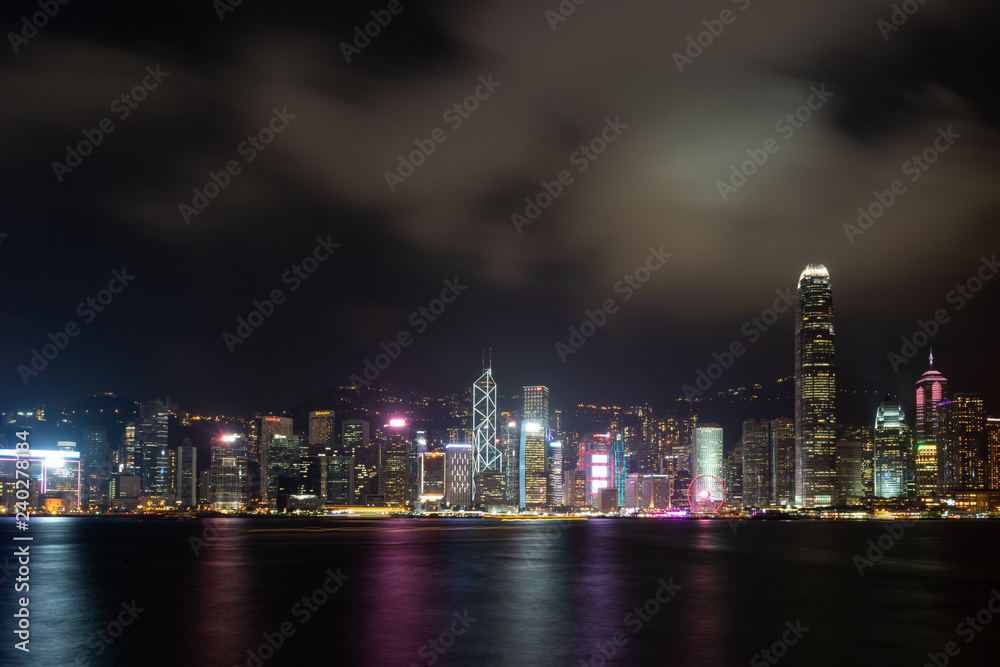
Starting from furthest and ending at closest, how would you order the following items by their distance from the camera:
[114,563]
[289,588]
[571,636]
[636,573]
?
1. [114,563]
2. [636,573]
3. [289,588]
4. [571,636]

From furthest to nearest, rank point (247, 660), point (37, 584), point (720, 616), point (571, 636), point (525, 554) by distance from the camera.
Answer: point (525, 554) → point (37, 584) → point (720, 616) → point (571, 636) → point (247, 660)

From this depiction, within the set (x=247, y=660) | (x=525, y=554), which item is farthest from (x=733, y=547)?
(x=247, y=660)

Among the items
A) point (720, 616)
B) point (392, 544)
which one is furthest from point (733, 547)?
point (720, 616)

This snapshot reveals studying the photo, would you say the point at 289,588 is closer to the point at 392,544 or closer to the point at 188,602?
the point at 188,602

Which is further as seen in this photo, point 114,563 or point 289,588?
point 114,563

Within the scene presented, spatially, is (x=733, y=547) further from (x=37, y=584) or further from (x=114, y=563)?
A: (x=37, y=584)

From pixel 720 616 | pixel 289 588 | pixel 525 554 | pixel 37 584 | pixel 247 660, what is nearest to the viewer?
pixel 247 660
